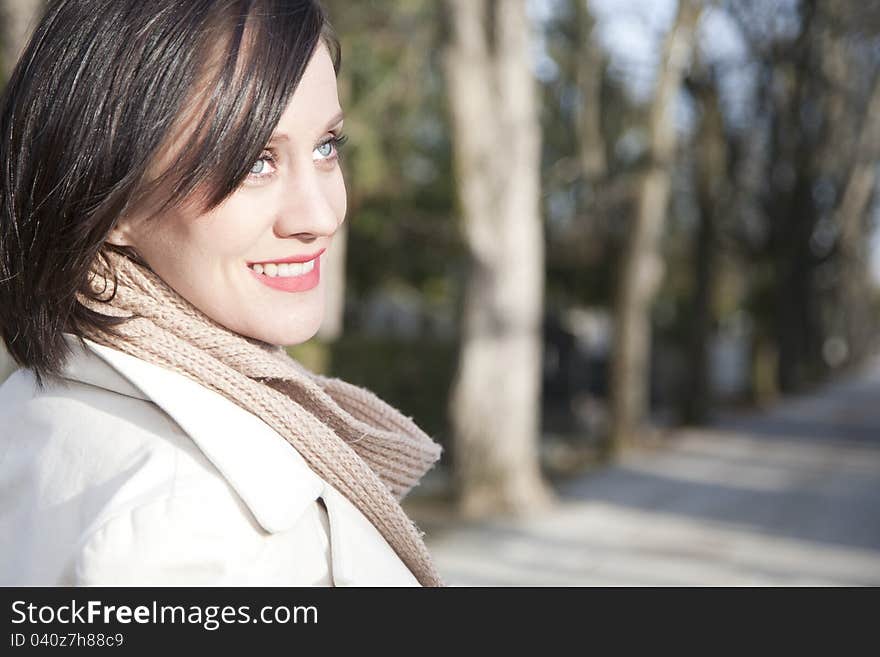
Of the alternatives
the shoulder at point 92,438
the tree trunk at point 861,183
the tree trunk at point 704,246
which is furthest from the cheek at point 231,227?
the tree trunk at point 861,183

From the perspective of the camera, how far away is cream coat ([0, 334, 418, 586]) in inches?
41.0

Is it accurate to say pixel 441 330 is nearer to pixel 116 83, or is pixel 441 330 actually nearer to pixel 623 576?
pixel 623 576

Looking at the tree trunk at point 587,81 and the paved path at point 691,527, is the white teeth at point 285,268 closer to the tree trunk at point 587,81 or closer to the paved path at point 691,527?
the paved path at point 691,527

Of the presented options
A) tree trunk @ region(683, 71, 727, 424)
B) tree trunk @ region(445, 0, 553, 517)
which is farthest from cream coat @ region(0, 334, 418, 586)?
tree trunk @ region(683, 71, 727, 424)

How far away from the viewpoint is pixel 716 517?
991cm

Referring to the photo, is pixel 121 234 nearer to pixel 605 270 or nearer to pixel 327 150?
pixel 327 150

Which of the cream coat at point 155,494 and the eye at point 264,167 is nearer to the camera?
the cream coat at point 155,494

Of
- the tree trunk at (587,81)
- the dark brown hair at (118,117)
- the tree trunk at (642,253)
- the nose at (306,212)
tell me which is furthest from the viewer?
the tree trunk at (587,81)

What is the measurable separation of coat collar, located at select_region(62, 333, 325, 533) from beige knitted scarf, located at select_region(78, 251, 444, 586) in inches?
0.7

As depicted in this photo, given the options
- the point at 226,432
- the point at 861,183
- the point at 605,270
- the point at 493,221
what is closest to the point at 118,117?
the point at 226,432

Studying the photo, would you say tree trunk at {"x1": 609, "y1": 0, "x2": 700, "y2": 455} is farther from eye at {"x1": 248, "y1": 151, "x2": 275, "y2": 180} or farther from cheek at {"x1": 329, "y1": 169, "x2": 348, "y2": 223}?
eye at {"x1": 248, "y1": 151, "x2": 275, "y2": 180}

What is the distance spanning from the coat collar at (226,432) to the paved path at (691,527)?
20.1ft

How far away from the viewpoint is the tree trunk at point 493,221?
9.08 metres
